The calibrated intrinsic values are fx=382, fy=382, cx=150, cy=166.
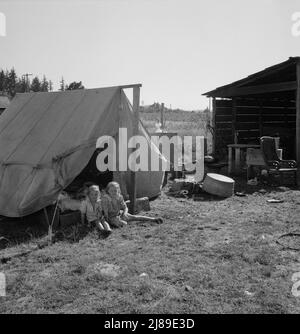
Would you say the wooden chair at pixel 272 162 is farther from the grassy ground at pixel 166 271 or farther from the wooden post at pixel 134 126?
the wooden post at pixel 134 126

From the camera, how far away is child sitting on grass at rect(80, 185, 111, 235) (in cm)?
629

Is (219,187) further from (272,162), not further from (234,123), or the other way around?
(234,123)

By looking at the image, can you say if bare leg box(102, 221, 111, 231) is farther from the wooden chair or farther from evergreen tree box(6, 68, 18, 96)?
evergreen tree box(6, 68, 18, 96)

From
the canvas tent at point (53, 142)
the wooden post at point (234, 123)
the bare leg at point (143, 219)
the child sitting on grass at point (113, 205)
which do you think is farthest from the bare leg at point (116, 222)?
the wooden post at point (234, 123)

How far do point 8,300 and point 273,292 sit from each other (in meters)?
2.76

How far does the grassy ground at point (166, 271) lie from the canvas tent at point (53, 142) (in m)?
1.36

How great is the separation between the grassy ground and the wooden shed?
8.48m

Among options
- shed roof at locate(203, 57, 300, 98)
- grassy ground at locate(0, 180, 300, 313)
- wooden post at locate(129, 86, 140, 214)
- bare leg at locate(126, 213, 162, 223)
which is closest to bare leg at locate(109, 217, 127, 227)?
grassy ground at locate(0, 180, 300, 313)

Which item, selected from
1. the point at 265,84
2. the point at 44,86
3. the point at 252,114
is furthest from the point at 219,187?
the point at 44,86

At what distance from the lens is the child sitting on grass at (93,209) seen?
20.6 feet

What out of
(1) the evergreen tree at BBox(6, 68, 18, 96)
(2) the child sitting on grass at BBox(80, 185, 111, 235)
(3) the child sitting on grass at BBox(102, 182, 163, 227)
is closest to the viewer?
(2) the child sitting on grass at BBox(80, 185, 111, 235)

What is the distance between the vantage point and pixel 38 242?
574 centimetres
